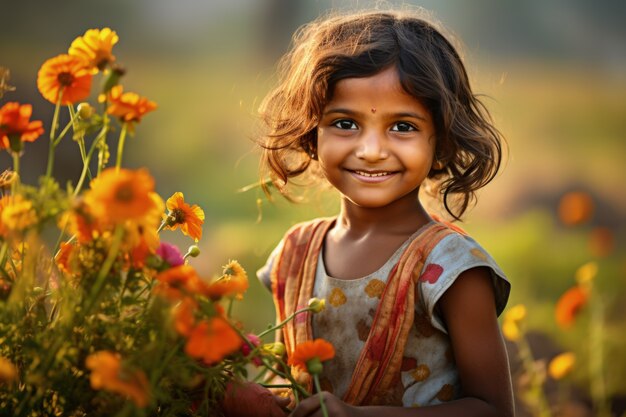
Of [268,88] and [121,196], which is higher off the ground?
[121,196]

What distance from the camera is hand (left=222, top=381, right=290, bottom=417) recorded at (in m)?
1.43

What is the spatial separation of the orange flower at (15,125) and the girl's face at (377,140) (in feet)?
2.01

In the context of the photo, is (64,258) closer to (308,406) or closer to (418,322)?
(308,406)

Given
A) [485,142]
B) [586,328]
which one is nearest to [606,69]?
[586,328]

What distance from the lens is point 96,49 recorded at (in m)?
1.21

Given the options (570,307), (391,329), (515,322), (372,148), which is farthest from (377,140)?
(570,307)

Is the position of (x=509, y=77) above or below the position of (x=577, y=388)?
above

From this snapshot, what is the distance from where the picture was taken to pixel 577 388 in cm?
317

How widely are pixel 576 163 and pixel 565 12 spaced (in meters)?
1.08

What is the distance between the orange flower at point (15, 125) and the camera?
3.92 ft

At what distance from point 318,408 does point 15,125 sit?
1.89 feet

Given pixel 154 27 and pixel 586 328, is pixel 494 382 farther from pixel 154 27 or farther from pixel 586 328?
pixel 154 27

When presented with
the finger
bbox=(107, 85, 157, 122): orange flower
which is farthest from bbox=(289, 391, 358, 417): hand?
bbox=(107, 85, 157, 122): orange flower

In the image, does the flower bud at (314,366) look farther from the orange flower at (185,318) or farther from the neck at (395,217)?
the neck at (395,217)
